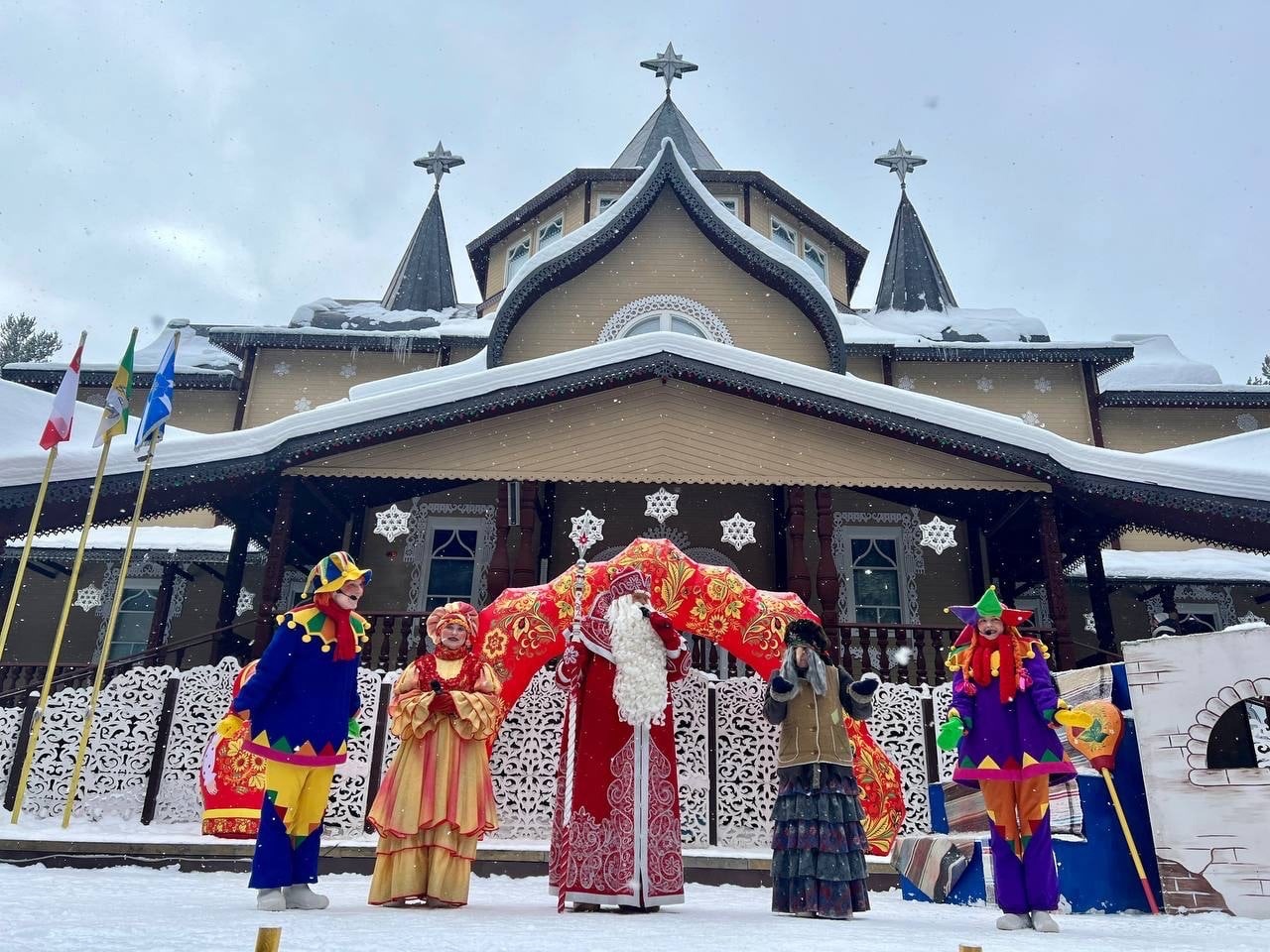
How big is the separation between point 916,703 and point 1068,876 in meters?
2.37

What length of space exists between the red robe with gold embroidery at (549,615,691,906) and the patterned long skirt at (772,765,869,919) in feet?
1.96

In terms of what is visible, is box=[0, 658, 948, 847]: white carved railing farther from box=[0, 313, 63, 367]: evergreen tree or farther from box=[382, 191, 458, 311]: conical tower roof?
box=[0, 313, 63, 367]: evergreen tree

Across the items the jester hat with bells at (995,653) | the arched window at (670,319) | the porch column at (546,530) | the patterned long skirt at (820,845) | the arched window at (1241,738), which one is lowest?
the patterned long skirt at (820,845)

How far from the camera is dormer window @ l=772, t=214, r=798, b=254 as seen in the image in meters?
17.1

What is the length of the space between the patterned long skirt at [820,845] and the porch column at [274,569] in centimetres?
602

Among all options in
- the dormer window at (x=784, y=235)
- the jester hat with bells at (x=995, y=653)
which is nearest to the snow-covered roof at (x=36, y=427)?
the jester hat with bells at (x=995, y=653)

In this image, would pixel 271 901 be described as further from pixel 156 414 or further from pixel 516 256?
pixel 516 256

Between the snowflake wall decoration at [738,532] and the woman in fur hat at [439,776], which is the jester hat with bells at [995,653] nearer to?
the woman in fur hat at [439,776]

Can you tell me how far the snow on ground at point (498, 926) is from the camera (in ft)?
9.66

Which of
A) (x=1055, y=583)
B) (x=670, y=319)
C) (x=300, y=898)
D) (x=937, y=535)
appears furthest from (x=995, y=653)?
(x=670, y=319)

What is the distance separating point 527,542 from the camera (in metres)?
9.45

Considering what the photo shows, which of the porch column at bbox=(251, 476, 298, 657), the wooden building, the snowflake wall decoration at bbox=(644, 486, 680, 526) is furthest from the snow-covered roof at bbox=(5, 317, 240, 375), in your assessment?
the snowflake wall decoration at bbox=(644, 486, 680, 526)

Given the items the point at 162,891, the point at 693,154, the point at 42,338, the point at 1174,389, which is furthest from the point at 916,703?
the point at 42,338

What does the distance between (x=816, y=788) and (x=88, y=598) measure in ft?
42.5
